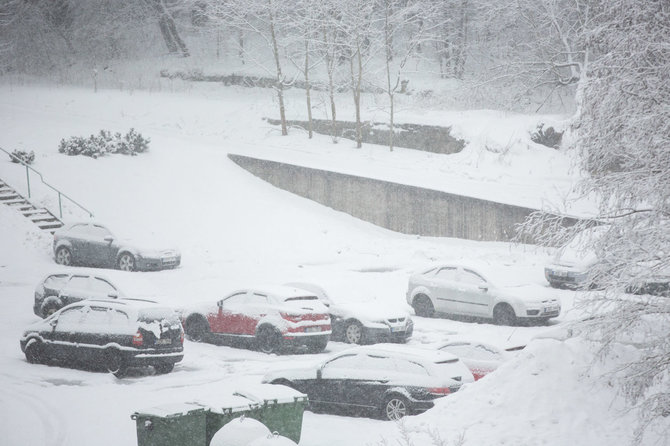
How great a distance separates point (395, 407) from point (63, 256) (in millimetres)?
15941

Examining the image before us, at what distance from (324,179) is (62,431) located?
20.5m

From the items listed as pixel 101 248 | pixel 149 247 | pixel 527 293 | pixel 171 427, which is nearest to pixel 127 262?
pixel 149 247

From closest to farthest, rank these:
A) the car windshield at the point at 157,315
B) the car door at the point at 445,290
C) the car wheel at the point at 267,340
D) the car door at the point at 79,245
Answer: the car windshield at the point at 157,315, the car wheel at the point at 267,340, the car door at the point at 445,290, the car door at the point at 79,245

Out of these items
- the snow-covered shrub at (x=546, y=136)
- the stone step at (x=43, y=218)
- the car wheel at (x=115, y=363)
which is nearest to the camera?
the car wheel at (x=115, y=363)

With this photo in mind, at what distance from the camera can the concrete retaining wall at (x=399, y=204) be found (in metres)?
26.4

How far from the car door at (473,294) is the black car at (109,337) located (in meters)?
8.06

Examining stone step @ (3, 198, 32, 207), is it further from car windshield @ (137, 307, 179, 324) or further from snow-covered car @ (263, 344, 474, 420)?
snow-covered car @ (263, 344, 474, 420)

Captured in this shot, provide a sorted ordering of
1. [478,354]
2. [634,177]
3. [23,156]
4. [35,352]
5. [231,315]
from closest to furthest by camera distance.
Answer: [634,177]
[478,354]
[35,352]
[231,315]
[23,156]

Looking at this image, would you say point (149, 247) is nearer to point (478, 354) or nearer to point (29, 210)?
point (29, 210)

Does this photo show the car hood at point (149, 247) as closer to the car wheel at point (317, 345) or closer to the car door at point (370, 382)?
the car wheel at point (317, 345)

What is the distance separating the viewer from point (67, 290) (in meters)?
18.5

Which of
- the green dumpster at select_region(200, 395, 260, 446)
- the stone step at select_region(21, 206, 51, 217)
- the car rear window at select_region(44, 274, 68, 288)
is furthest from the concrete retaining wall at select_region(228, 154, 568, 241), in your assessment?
the green dumpster at select_region(200, 395, 260, 446)

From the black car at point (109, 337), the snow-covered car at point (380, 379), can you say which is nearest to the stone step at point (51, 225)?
the black car at point (109, 337)

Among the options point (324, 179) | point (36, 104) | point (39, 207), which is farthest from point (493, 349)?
point (36, 104)
